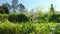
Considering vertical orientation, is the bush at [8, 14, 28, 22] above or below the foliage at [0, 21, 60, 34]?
below

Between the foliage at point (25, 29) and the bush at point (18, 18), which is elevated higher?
the foliage at point (25, 29)

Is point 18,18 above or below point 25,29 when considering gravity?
below

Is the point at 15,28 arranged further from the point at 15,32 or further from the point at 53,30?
the point at 53,30

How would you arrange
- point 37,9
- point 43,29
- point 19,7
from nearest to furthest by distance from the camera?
1. point 43,29
2. point 37,9
3. point 19,7

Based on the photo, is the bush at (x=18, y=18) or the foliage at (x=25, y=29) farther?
the bush at (x=18, y=18)

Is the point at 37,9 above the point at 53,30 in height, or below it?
above

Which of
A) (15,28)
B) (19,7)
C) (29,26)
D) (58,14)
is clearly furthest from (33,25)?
(19,7)

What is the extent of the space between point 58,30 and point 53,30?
23cm

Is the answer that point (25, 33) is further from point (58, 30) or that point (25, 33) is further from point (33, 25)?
point (58, 30)

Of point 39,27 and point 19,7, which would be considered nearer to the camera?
point 39,27

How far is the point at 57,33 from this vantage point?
7309 mm

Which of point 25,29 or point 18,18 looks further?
point 18,18

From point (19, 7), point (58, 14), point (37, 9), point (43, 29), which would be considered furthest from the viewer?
point (19, 7)

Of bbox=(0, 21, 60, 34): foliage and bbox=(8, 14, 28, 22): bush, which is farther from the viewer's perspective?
bbox=(8, 14, 28, 22): bush
